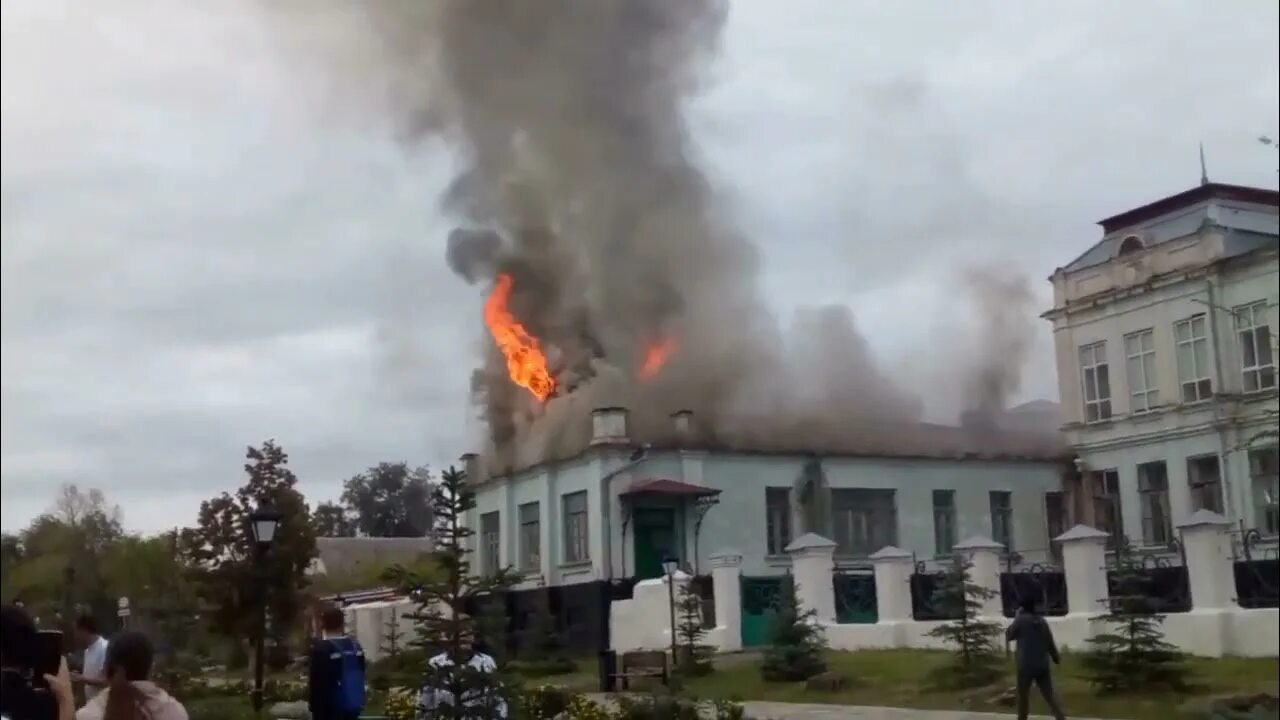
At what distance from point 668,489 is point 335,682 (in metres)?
19.7

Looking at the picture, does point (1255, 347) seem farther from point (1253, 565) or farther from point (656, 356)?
point (656, 356)

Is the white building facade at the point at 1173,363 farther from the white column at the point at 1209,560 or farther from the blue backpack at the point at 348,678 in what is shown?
the blue backpack at the point at 348,678

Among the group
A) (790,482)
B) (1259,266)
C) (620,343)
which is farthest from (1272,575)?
(620,343)

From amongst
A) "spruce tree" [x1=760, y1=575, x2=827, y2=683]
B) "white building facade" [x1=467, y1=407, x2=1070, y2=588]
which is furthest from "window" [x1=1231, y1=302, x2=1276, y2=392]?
"spruce tree" [x1=760, y1=575, x2=827, y2=683]

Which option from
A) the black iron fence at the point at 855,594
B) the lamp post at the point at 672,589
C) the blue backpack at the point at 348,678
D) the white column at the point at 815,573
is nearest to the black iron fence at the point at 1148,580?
the blue backpack at the point at 348,678

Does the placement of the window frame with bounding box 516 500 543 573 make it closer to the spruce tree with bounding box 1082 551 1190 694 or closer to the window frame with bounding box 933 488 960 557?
the window frame with bounding box 933 488 960 557

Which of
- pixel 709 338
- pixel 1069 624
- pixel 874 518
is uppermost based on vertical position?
pixel 709 338

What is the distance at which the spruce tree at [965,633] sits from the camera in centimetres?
1944

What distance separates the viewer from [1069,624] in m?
17.6

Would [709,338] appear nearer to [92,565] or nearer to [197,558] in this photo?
[197,558]

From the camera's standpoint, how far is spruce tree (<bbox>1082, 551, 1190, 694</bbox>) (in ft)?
47.3

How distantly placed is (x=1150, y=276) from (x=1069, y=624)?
7930 millimetres

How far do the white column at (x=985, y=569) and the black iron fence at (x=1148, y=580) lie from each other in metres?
3.97

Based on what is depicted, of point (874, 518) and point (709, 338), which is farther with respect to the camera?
point (709, 338)
